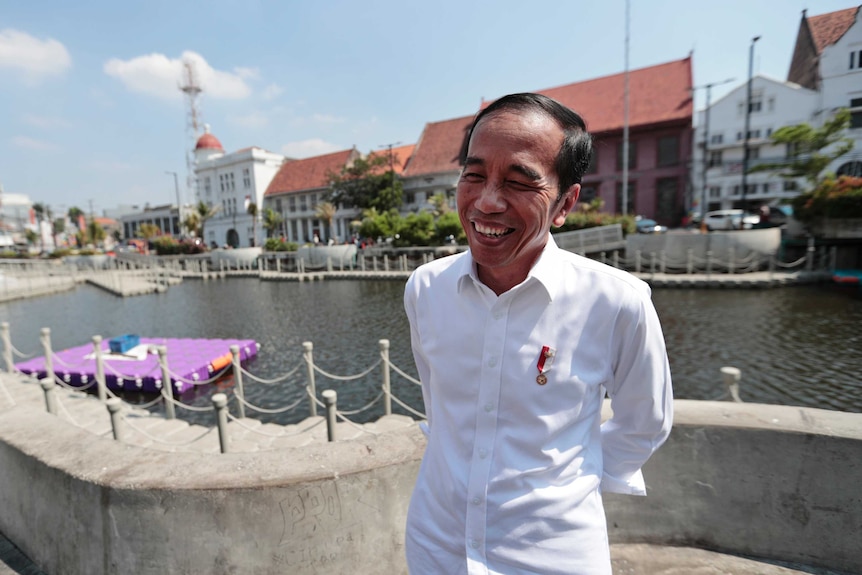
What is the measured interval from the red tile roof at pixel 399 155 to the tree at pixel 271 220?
40.3 feet

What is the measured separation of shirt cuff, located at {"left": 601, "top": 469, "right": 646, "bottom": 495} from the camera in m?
1.35

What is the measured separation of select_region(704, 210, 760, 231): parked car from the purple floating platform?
2335cm

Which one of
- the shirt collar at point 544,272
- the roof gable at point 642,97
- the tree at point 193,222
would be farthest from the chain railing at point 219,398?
the tree at point 193,222

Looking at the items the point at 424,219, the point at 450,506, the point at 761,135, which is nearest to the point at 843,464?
the point at 450,506

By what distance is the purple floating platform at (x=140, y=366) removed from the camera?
9039 millimetres

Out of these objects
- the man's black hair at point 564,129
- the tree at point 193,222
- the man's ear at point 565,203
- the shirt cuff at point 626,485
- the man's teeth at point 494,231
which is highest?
the tree at point 193,222

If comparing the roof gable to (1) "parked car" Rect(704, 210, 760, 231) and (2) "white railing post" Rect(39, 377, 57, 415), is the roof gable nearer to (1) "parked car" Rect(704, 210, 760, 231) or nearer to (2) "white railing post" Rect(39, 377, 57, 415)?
(1) "parked car" Rect(704, 210, 760, 231)

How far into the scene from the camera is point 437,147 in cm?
3828

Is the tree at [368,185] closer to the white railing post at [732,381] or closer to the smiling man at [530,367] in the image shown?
the white railing post at [732,381]

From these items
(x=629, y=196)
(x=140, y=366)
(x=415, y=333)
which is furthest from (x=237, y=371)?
(x=629, y=196)

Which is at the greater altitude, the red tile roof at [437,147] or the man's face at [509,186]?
the red tile roof at [437,147]

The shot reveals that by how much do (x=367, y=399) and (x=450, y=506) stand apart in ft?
25.2

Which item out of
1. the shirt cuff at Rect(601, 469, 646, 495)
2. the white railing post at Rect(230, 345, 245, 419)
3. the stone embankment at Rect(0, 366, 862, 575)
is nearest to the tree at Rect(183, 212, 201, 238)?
the white railing post at Rect(230, 345, 245, 419)

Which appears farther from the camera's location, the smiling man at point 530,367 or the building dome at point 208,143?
the building dome at point 208,143
